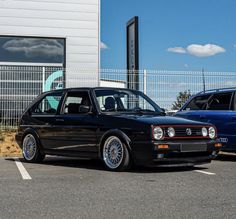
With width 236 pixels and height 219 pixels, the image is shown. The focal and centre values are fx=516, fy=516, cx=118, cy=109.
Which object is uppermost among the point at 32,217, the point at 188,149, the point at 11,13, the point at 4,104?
the point at 11,13

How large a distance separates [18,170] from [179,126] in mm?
2954

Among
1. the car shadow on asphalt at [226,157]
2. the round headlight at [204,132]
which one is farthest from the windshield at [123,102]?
the car shadow on asphalt at [226,157]

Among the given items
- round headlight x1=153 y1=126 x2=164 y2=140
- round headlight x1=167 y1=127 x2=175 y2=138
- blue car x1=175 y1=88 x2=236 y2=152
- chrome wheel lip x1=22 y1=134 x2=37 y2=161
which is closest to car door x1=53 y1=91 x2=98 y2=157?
chrome wheel lip x1=22 y1=134 x2=37 y2=161

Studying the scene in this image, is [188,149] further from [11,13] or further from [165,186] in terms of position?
[11,13]

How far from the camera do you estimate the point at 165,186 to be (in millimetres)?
7113

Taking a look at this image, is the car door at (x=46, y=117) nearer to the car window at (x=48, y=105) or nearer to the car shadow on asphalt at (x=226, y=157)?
the car window at (x=48, y=105)

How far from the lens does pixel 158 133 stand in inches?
325

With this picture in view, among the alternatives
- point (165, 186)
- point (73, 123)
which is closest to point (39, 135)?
point (73, 123)

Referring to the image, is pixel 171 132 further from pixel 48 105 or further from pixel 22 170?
pixel 48 105

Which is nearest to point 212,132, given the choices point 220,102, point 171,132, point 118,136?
point 171,132

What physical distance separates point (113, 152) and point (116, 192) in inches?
80.4

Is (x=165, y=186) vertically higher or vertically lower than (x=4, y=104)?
lower

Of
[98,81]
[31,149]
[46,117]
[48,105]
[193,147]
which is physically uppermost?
[98,81]

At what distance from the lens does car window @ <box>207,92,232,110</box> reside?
10.9 m
